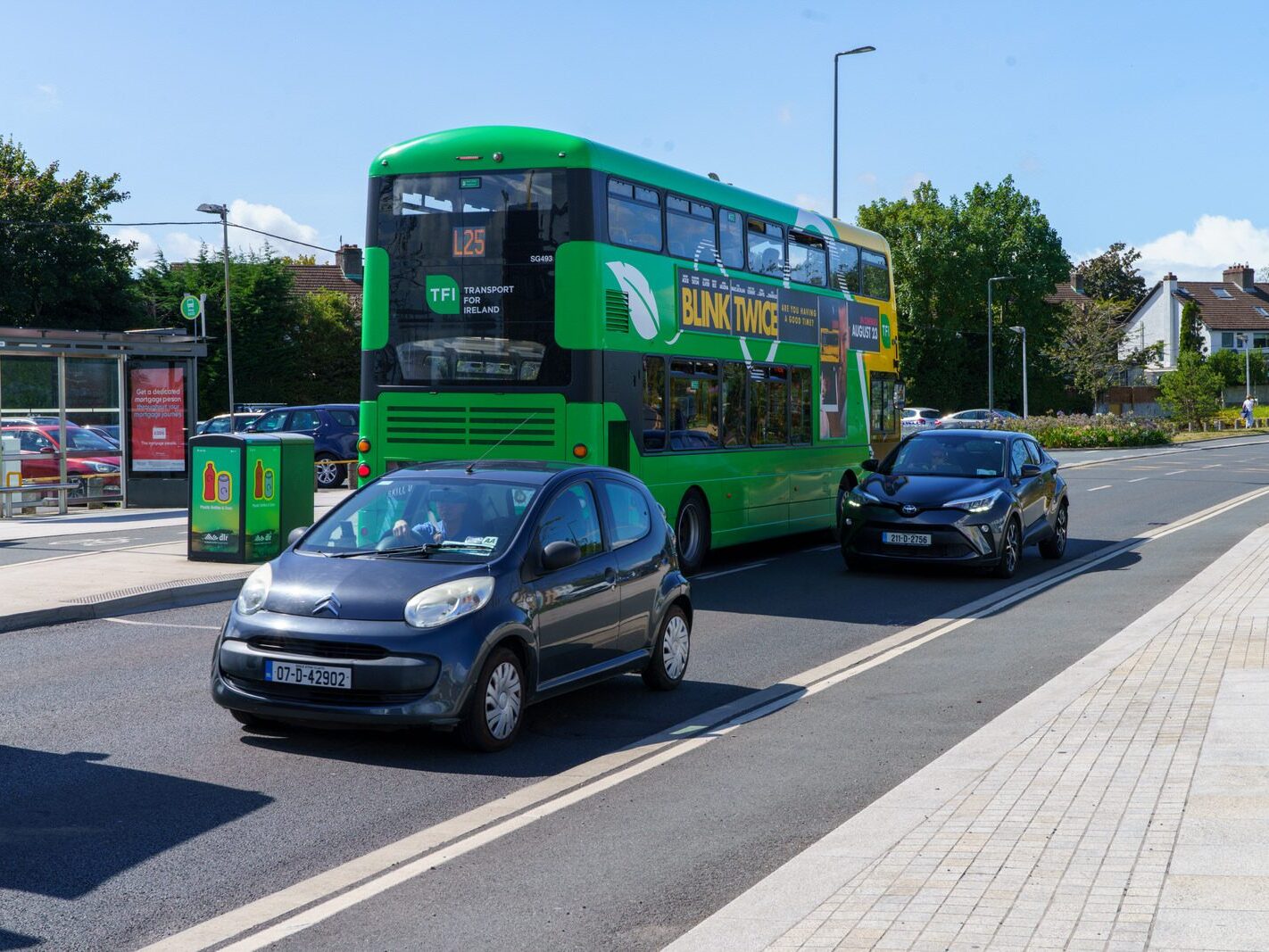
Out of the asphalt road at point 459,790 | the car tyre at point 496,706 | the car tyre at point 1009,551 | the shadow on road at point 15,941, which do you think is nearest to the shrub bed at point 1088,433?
the car tyre at point 1009,551

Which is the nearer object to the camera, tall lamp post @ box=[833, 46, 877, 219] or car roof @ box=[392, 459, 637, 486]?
car roof @ box=[392, 459, 637, 486]

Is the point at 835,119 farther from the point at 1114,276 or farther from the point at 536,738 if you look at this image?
the point at 1114,276

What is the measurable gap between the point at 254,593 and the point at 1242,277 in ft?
439

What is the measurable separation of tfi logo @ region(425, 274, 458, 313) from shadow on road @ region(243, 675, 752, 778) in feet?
19.3

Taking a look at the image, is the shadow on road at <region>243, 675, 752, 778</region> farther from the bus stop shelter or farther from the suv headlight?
the bus stop shelter

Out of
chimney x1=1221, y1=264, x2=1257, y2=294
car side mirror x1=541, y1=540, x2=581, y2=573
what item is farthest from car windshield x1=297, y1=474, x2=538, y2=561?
chimney x1=1221, y1=264, x2=1257, y2=294

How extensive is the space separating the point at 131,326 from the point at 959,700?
48394mm

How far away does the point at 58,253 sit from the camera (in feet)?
165

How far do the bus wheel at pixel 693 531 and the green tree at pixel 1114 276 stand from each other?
119 meters

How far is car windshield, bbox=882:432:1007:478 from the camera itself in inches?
643

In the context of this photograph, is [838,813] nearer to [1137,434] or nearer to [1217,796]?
[1217,796]

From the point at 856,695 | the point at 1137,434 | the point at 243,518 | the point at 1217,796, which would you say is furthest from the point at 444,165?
the point at 1137,434

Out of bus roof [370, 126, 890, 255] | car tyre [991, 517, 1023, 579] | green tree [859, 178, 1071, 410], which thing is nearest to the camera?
bus roof [370, 126, 890, 255]

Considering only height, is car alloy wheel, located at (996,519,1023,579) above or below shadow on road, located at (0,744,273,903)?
above
